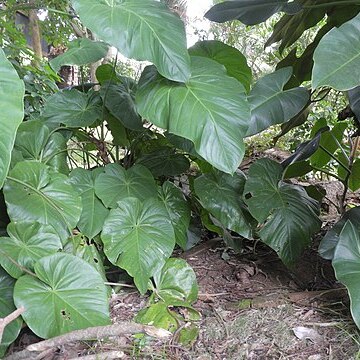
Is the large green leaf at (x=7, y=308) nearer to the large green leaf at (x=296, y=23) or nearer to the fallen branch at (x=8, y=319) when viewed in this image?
the fallen branch at (x=8, y=319)

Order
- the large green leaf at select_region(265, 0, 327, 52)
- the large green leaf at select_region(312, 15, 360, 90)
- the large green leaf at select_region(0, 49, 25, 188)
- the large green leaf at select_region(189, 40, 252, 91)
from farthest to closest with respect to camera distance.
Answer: the large green leaf at select_region(265, 0, 327, 52) < the large green leaf at select_region(189, 40, 252, 91) < the large green leaf at select_region(312, 15, 360, 90) < the large green leaf at select_region(0, 49, 25, 188)

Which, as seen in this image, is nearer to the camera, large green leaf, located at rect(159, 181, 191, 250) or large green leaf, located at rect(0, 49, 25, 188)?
large green leaf, located at rect(0, 49, 25, 188)

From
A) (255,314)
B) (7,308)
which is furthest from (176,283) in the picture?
(7,308)

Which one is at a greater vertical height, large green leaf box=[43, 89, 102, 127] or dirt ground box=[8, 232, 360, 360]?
large green leaf box=[43, 89, 102, 127]

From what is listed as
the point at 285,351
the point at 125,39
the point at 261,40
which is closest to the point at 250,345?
the point at 285,351

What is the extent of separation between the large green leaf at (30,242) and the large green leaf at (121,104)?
0.50m

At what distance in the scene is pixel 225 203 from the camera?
1.31 meters

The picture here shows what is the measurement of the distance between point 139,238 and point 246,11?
986 millimetres

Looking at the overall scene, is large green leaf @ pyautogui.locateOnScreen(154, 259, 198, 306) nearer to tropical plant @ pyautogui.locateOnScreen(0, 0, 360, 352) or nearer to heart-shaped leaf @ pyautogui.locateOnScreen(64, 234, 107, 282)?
tropical plant @ pyautogui.locateOnScreen(0, 0, 360, 352)

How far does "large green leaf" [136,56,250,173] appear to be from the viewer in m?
0.99

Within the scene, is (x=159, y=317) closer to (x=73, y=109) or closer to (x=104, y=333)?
(x=104, y=333)

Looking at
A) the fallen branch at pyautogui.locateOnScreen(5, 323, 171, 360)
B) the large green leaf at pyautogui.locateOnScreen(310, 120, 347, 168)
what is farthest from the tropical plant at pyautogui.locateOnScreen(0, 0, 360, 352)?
the large green leaf at pyautogui.locateOnScreen(310, 120, 347, 168)

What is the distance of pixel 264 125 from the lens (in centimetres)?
115

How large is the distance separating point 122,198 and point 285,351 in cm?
68
